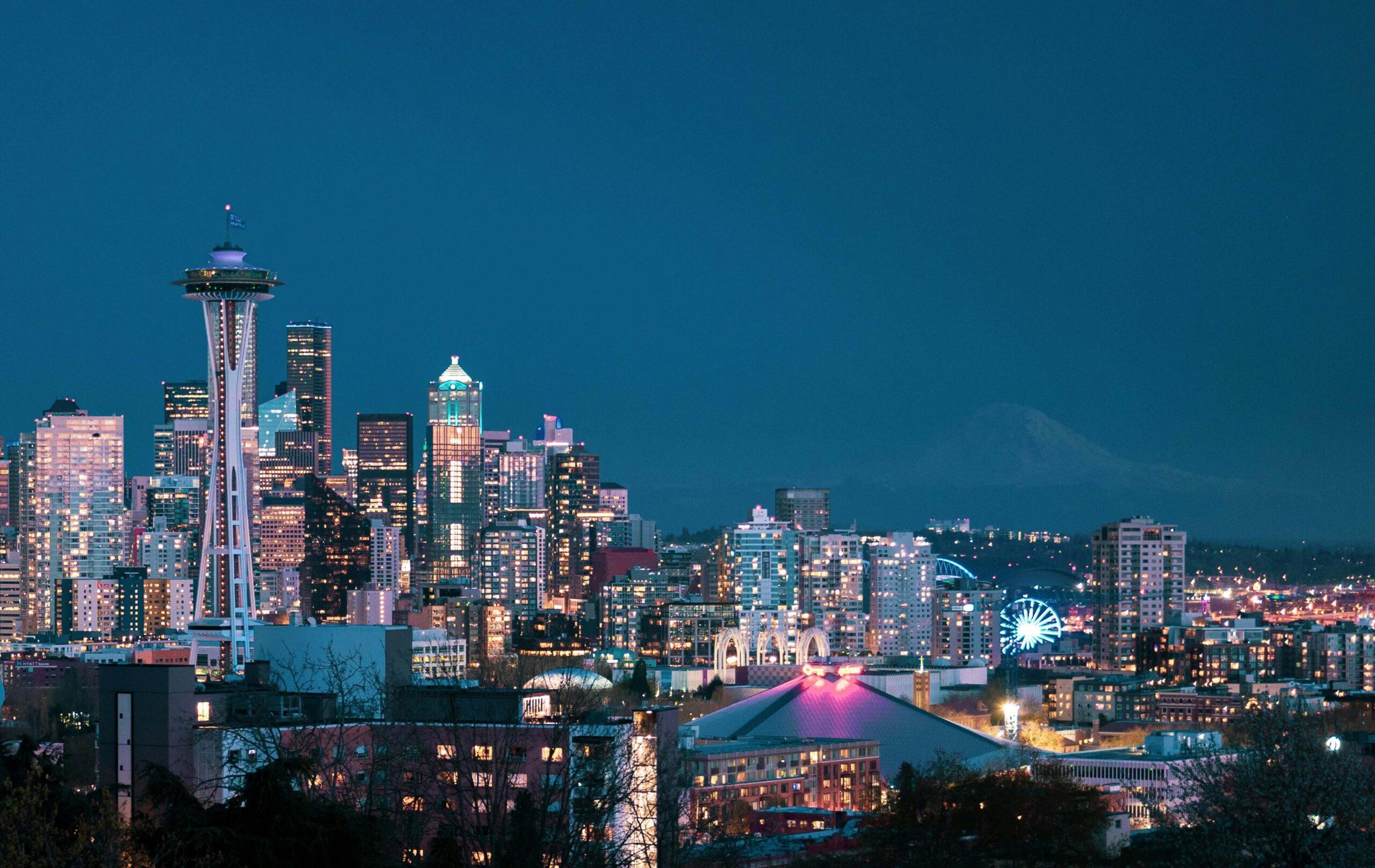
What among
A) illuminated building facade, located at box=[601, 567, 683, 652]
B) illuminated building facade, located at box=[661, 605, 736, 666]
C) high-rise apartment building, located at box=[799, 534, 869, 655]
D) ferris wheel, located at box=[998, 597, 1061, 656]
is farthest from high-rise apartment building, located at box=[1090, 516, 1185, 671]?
illuminated building facade, located at box=[601, 567, 683, 652]

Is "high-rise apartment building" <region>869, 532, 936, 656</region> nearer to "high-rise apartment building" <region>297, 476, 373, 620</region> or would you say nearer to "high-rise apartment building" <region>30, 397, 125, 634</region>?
"high-rise apartment building" <region>297, 476, 373, 620</region>

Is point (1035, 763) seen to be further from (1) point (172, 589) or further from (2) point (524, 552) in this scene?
(2) point (524, 552)

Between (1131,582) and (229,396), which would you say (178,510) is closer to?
(1131,582)

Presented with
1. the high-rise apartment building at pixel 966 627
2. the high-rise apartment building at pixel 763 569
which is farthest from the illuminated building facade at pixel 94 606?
the high-rise apartment building at pixel 966 627

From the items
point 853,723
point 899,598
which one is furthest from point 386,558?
point 853,723

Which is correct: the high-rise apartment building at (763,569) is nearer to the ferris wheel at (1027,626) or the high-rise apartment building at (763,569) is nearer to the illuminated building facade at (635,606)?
the illuminated building facade at (635,606)

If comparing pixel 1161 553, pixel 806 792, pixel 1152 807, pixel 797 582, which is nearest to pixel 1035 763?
pixel 806 792

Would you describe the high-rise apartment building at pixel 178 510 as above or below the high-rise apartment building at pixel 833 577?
above
